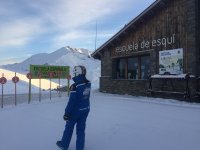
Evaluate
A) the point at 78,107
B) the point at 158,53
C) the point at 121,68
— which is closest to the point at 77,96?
the point at 78,107

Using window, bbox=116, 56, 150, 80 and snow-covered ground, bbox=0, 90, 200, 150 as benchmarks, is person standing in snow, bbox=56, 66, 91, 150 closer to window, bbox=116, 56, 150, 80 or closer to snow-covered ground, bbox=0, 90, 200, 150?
snow-covered ground, bbox=0, 90, 200, 150

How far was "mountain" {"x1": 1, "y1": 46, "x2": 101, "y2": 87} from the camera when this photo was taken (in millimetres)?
49188

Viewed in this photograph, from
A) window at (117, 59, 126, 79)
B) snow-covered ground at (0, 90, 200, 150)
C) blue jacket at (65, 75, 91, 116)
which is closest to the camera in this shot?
blue jacket at (65, 75, 91, 116)

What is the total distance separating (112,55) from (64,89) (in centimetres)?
698

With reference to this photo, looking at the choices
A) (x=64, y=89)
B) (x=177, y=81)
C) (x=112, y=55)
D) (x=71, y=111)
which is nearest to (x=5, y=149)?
(x=71, y=111)

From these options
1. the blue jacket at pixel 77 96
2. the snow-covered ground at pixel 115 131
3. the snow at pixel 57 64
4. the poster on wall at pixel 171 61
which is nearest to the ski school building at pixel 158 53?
the poster on wall at pixel 171 61

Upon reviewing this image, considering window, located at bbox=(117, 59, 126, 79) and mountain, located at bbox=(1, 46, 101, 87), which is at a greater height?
mountain, located at bbox=(1, 46, 101, 87)

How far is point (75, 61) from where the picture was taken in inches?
2238

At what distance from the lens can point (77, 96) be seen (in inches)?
239

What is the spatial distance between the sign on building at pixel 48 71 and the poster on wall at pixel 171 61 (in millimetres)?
6280

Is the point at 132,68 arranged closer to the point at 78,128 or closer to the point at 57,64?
the point at 78,128

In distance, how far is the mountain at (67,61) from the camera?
49188 mm

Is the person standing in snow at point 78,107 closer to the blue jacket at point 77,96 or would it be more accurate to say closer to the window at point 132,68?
the blue jacket at point 77,96

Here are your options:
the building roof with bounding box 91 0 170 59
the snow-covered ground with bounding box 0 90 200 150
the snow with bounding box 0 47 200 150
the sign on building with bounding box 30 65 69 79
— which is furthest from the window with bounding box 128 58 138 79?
the snow-covered ground with bounding box 0 90 200 150
